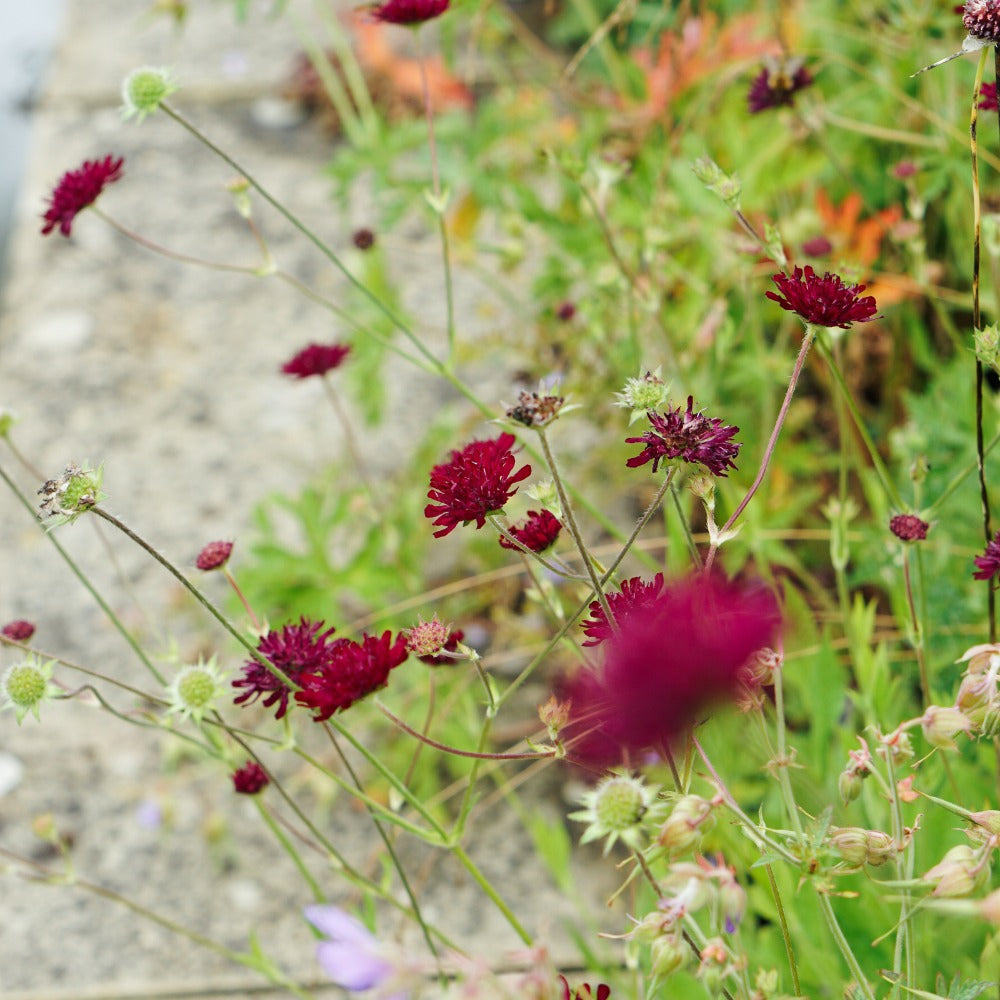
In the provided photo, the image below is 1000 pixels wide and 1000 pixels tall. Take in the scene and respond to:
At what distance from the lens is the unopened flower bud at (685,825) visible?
451 millimetres

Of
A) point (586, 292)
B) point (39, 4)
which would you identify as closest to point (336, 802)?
point (586, 292)

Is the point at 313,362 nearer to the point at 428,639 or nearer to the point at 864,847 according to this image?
the point at 428,639

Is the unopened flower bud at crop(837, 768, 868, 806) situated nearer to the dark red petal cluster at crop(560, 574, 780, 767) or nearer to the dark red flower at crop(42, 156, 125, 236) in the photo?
the dark red petal cluster at crop(560, 574, 780, 767)

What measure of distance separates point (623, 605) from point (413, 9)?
0.56 metres

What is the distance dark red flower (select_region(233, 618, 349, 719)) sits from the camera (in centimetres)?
61

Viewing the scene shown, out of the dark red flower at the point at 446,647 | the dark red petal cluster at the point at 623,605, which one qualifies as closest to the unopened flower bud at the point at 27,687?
the dark red flower at the point at 446,647

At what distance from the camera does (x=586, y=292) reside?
1.80m

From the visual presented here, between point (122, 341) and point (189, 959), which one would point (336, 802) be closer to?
point (189, 959)

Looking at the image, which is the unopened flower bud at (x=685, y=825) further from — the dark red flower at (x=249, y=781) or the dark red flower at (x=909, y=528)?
the dark red flower at (x=249, y=781)

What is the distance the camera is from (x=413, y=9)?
86 centimetres

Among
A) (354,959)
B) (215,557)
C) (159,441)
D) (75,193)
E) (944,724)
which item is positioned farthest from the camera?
(159,441)

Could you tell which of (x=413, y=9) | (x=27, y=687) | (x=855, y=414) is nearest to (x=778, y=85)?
(x=413, y=9)

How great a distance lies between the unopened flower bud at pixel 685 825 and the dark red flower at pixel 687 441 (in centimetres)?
16

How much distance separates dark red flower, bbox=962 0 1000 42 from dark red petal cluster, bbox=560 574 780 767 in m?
0.32
